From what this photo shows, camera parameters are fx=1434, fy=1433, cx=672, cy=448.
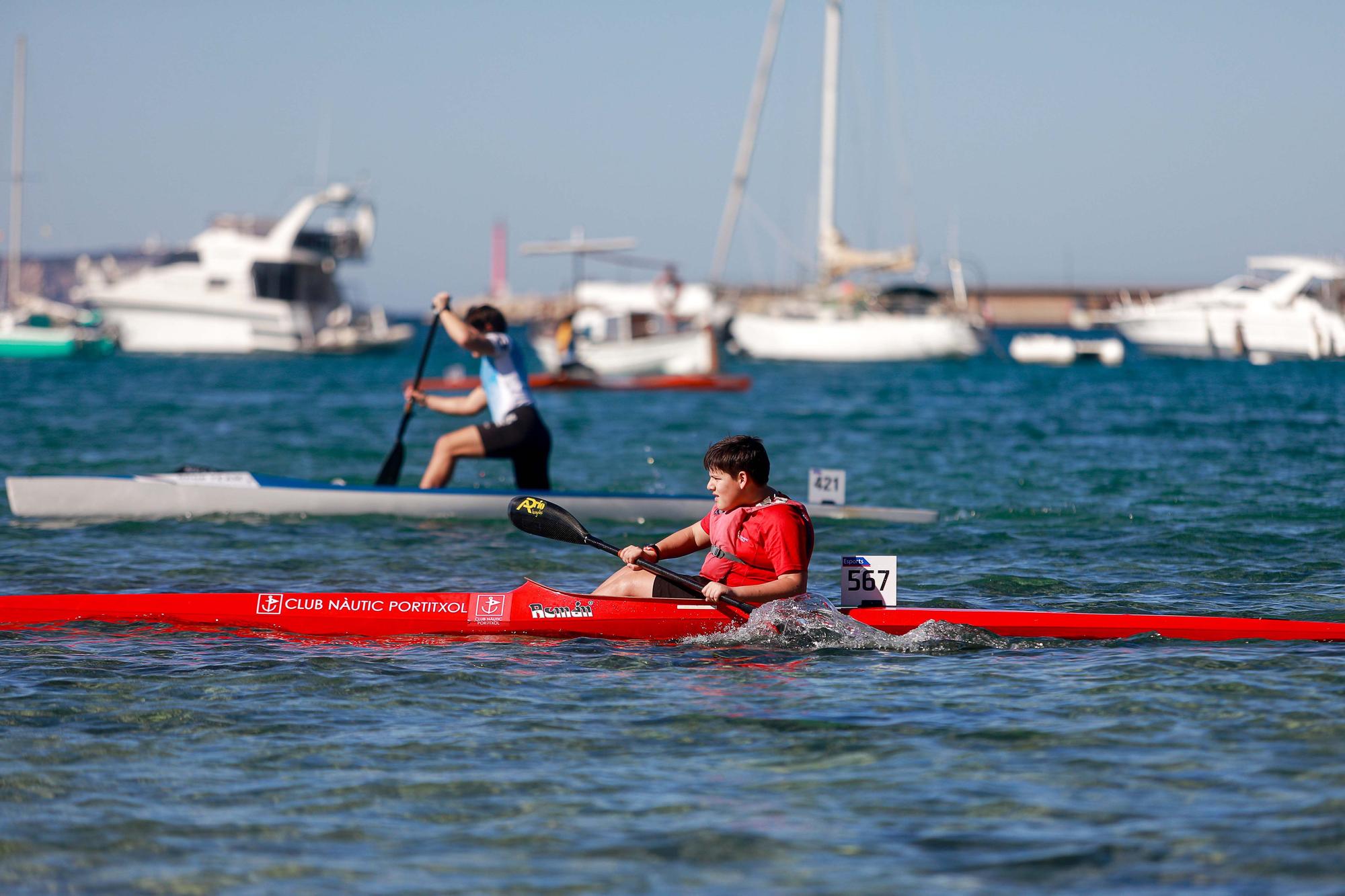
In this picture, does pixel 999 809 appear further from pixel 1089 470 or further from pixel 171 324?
pixel 171 324

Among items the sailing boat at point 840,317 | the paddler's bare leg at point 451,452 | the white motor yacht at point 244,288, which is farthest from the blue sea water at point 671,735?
the white motor yacht at point 244,288

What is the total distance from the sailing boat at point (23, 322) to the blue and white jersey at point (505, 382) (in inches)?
2356

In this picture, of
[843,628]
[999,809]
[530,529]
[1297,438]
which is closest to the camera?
[999,809]

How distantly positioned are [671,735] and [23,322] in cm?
7332

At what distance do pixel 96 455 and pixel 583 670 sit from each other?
14952 millimetres

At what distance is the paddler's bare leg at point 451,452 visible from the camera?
1095 cm

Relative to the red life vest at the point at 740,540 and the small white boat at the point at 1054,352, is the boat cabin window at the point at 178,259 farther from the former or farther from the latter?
the red life vest at the point at 740,540

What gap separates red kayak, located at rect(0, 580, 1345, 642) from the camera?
7047 mm

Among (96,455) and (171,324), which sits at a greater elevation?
(171,324)

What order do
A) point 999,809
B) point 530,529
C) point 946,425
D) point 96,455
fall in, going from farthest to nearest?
point 946,425 → point 96,455 → point 530,529 → point 999,809

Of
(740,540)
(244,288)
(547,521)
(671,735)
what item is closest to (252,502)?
(547,521)

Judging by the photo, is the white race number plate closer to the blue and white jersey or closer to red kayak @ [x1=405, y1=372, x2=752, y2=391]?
the blue and white jersey

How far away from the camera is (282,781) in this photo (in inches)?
195

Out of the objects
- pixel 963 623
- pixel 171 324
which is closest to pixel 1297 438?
pixel 963 623
